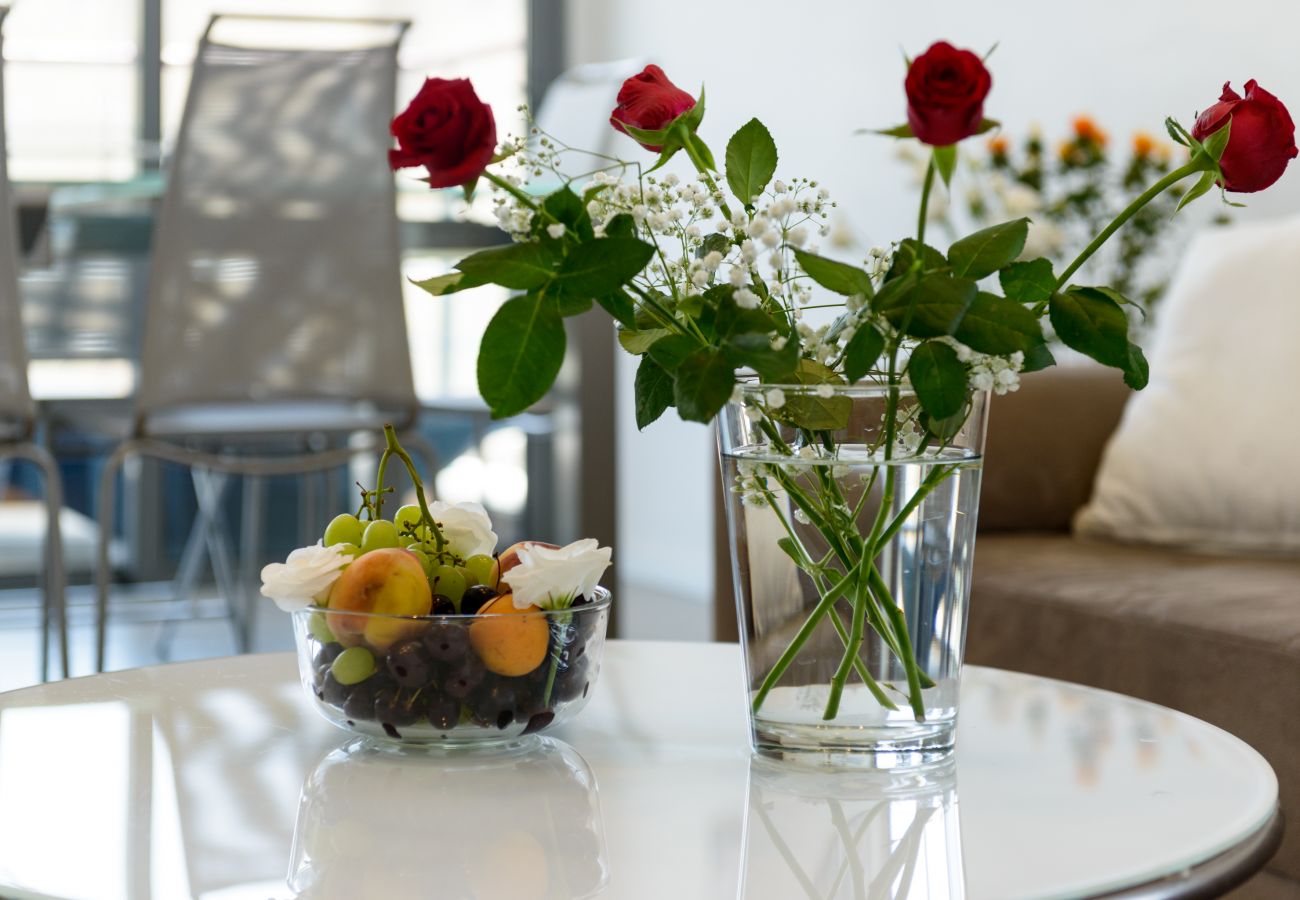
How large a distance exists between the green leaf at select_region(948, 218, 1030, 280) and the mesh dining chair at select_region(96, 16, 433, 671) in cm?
166

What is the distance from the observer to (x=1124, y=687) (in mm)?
1468

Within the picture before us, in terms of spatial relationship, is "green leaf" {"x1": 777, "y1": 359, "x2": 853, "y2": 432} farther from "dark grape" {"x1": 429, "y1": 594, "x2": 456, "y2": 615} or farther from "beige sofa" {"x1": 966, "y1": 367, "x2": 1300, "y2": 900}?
"beige sofa" {"x1": 966, "y1": 367, "x2": 1300, "y2": 900}

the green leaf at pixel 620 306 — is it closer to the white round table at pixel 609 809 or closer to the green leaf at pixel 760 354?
the green leaf at pixel 760 354

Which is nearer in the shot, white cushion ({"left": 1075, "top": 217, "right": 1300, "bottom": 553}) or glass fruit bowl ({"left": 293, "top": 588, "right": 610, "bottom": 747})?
glass fruit bowl ({"left": 293, "top": 588, "right": 610, "bottom": 747})

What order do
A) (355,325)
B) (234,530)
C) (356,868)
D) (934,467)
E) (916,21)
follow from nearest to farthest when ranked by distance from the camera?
1. (356,868)
2. (934,467)
3. (355,325)
4. (916,21)
5. (234,530)

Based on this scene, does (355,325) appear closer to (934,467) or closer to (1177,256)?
(1177,256)

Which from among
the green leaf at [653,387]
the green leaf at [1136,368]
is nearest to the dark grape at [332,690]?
the green leaf at [653,387]

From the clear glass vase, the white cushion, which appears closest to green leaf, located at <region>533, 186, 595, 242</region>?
the clear glass vase

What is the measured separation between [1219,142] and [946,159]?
18 centimetres

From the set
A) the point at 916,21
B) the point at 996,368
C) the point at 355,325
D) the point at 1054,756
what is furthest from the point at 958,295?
the point at 916,21

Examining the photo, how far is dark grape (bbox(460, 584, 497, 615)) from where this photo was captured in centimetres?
83

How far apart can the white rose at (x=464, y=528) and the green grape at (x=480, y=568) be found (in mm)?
16

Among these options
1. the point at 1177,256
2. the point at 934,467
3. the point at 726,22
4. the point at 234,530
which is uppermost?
the point at 726,22

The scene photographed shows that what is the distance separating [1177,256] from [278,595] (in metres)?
2.03
